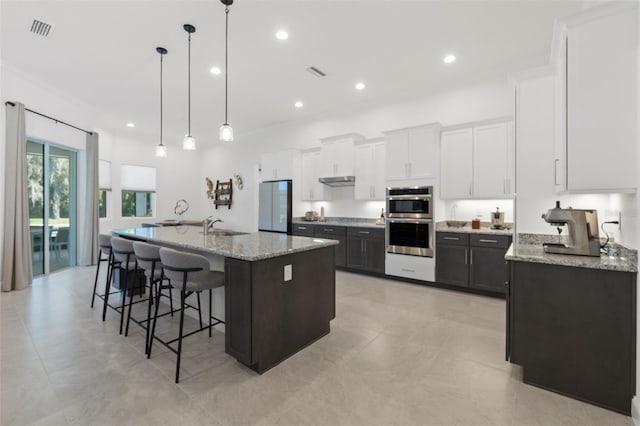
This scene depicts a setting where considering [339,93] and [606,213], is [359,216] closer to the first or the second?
[339,93]

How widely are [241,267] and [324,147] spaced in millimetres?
4100

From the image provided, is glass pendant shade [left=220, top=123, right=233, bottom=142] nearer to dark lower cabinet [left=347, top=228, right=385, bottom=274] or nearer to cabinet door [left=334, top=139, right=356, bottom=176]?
cabinet door [left=334, top=139, right=356, bottom=176]

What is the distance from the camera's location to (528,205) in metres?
2.68

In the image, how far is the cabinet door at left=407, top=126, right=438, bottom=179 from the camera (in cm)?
444

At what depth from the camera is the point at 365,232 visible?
5.16 m

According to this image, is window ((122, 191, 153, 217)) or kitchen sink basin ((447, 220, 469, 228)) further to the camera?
window ((122, 191, 153, 217))

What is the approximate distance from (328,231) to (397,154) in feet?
6.29

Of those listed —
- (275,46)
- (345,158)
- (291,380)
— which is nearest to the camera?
(291,380)

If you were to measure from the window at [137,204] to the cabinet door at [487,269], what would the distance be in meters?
7.86

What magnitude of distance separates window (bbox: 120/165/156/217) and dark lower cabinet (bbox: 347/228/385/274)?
19.2 ft

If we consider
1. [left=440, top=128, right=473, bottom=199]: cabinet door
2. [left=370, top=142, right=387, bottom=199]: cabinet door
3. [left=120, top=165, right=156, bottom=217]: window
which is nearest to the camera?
[left=440, top=128, right=473, bottom=199]: cabinet door

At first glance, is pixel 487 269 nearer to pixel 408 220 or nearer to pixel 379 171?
pixel 408 220

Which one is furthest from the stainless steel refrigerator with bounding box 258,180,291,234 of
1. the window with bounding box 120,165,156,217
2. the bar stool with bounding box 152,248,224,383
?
the bar stool with bounding box 152,248,224,383

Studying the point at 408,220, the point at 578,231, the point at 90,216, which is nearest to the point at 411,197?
the point at 408,220
